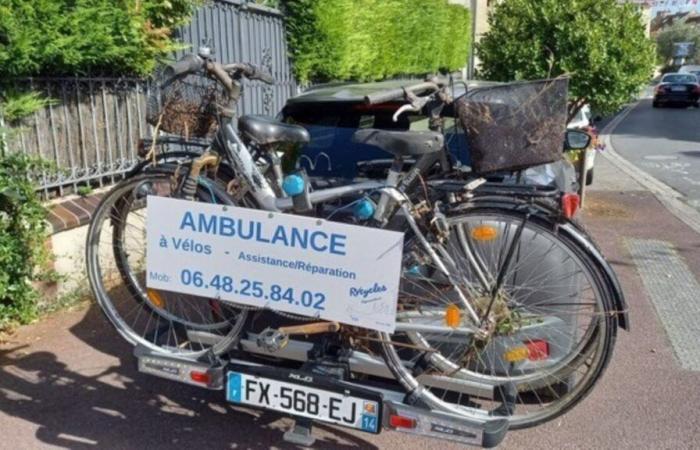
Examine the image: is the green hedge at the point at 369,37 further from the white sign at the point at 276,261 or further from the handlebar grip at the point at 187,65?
the white sign at the point at 276,261

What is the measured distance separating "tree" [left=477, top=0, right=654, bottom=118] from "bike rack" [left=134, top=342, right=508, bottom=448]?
5.84m

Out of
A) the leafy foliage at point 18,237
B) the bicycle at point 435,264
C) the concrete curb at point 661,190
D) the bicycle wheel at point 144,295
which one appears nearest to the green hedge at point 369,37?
the concrete curb at point 661,190

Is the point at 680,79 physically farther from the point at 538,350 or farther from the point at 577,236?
the point at 577,236

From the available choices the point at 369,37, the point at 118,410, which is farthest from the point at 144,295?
the point at 369,37

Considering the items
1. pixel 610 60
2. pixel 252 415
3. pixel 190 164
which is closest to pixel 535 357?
pixel 252 415

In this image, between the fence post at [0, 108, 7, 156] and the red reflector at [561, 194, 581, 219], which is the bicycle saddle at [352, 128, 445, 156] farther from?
the fence post at [0, 108, 7, 156]

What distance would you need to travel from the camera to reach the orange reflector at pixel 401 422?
265 cm

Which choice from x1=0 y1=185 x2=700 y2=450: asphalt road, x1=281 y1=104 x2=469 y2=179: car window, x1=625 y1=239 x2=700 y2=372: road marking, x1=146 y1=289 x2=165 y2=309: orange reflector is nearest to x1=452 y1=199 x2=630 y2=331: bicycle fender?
x1=0 y1=185 x2=700 y2=450: asphalt road

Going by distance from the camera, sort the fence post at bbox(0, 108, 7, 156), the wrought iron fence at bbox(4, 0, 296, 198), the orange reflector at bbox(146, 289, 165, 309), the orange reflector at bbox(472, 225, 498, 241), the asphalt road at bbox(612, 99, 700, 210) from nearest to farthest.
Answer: the orange reflector at bbox(472, 225, 498, 241), the orange reflector at bbox(146, 289, 165, 309), the fence post at bbox(0, 108, 7, 156), the wrought iron fence at bbox(4, 0, 296, 198), the asphalt road at bbox(612, 99, 700, 210)

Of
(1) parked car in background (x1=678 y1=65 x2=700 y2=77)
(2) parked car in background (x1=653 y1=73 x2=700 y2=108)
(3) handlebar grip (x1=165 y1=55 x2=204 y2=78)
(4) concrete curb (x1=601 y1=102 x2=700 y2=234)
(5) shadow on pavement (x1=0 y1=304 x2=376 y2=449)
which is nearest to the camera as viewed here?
(3) handlebar grip (x1=165 y1=55 x2=204 y2=78)

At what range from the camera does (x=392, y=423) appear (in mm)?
2674

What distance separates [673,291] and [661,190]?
5198mm

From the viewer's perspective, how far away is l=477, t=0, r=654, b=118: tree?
25.9ft

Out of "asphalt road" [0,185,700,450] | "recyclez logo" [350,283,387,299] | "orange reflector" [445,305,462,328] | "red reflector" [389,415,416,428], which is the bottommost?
"asphalt road" [0,185,700,450]
